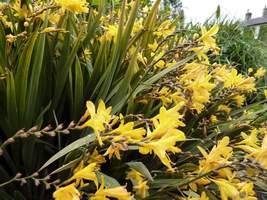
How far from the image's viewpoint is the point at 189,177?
1.16m

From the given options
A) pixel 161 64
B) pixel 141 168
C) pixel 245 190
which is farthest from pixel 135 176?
pixel 161 64

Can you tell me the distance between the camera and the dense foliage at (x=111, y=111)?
3.51ft

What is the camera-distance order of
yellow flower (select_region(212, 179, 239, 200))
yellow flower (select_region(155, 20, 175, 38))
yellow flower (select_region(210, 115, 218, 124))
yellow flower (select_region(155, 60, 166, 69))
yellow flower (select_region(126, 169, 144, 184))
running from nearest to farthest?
yellow flower (select_region(212, 179, 239, 200)) < yellow flower (select_region(126, 169, 144, 184)) < yellow flower (select_region(155, 60, 166, 69)) < yellow flower (select_region(210, 115, 218, 124)) < yellow flower (select_region(155, 20, 175, 38))

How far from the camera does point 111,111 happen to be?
1.26 metres

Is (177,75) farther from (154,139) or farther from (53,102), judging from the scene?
(154,139)

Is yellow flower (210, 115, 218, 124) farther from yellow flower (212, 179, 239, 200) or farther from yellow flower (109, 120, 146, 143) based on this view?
yellow flower (109, 120, 146, 143)

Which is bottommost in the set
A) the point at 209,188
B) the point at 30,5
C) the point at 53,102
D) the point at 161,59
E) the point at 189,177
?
the point at 209,188

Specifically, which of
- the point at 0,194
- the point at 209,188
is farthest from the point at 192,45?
the point at 0,194

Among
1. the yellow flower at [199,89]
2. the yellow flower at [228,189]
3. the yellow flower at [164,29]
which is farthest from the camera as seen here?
the yellow flower at [164,29]

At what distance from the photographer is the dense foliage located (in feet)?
3.51

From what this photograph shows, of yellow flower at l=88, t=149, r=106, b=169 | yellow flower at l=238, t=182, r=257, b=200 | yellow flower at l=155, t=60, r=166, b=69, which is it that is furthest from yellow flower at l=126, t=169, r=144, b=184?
yellow flower at l=155, t=60, r=166, b=69

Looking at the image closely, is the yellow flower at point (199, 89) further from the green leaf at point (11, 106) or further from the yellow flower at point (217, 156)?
the green leaf at point (11, 106)

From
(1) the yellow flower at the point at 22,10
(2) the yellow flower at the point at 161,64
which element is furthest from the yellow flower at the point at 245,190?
(1) the yellow flower at the point at 22,10

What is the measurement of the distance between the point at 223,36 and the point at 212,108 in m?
2.49
